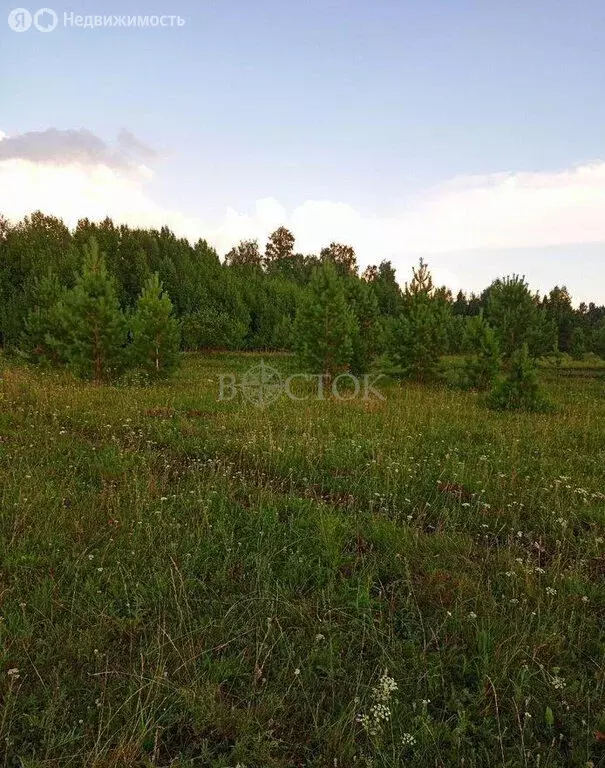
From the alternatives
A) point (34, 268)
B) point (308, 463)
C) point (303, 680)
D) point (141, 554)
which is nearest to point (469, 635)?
point (303, 680)

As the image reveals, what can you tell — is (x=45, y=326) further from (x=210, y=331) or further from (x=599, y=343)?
(x=599, y=343)

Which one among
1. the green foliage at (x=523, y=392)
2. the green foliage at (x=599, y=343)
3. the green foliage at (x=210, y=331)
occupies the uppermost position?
the green foliage at (x=210, y=331)

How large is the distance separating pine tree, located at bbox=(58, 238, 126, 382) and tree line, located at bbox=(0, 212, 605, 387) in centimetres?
5

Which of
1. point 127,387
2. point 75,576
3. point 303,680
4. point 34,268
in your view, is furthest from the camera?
point 34,268

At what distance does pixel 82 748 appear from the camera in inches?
101

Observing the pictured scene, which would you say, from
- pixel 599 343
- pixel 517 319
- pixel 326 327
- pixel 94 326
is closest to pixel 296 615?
pixel 94 326

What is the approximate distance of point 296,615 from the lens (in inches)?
148

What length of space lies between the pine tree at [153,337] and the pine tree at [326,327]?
20.6ft

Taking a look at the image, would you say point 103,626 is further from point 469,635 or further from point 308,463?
point 308,463

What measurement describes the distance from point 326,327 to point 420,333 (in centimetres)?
436

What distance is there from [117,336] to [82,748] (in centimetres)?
1844

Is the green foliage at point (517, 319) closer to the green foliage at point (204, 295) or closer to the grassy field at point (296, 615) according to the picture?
the green foliage at point (204, 295)

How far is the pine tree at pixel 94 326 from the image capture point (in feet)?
62.0

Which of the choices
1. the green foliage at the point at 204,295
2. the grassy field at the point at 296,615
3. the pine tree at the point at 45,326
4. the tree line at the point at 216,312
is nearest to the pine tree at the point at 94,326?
the tree line at the point at 216,312
